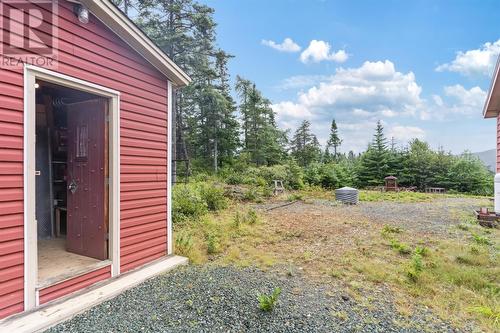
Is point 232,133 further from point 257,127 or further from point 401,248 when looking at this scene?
point 401,248

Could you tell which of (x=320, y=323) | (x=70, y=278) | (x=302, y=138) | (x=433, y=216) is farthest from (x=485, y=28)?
(x=302, y=138)

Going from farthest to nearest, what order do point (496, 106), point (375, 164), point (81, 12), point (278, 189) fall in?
point (375, 164)
point (278, 189)
point (496, 106)
point (81, 12)

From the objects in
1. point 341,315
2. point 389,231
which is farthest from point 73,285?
point 389,231

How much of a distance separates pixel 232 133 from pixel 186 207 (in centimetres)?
1459

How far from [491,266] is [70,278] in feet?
17.4

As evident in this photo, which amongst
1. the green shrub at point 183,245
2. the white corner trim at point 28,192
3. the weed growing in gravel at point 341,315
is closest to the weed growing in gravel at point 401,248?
the weed growing in gravel at point 341,315

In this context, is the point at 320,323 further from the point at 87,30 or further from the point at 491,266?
the point at 87,30

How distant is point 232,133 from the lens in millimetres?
21141

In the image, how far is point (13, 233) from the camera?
7.18 ft

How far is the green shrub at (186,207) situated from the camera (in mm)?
6618

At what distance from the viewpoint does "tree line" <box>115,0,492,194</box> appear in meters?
14.0

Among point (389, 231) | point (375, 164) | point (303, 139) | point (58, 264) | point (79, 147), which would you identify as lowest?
A: point (389, 231)

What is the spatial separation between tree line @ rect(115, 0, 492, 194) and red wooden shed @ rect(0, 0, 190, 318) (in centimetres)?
1037

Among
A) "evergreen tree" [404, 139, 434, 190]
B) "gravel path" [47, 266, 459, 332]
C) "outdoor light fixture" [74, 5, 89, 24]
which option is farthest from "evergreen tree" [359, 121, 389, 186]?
"outdoor light fixture" [74, 5, 89, 24]
